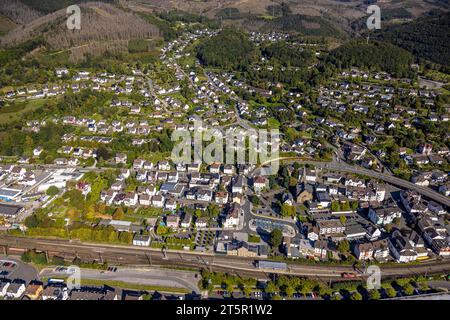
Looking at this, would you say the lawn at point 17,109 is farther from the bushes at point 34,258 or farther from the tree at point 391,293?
the tree at point 391,293

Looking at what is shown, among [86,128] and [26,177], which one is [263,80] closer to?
[86,128]

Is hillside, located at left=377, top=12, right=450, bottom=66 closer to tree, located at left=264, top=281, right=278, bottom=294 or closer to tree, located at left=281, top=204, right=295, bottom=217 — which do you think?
tree, located at left=281, top=204, right=295, bottom=217

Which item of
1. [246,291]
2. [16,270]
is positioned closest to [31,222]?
[16,270]

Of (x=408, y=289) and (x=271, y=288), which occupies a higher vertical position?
(x=271, y=288)

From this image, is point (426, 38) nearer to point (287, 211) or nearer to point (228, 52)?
point (228, 52)

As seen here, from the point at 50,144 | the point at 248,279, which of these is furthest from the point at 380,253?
the point at 50,144

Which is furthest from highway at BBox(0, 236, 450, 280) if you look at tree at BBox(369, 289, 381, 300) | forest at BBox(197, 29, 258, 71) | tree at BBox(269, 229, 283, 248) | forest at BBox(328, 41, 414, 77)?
forest at BBox(197, 29, 258, 71)

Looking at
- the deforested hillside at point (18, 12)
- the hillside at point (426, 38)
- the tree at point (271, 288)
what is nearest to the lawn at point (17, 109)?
the tree at point (271, 288)
